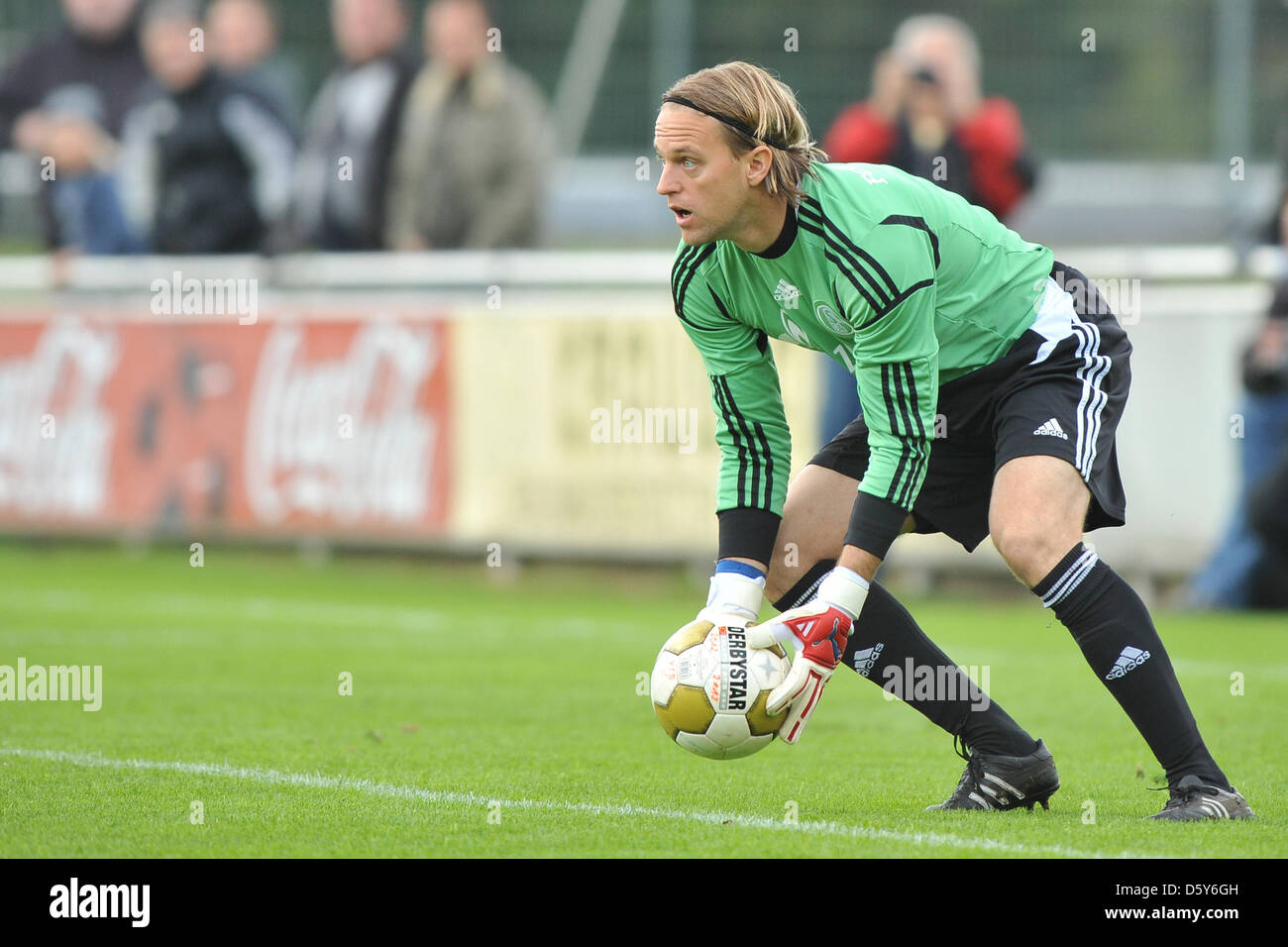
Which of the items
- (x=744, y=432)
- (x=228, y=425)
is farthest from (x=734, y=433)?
(x=228, y=425)

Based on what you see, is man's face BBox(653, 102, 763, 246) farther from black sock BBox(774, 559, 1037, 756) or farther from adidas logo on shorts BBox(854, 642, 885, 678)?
adidas logo on shorts BBox(854, 642, 885, 678)

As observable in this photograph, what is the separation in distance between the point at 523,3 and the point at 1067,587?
13544 mm

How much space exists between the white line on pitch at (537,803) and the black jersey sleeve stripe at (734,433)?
891mm

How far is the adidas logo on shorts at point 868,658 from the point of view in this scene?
247 inches

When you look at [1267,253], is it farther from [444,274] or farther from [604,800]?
[604,800]

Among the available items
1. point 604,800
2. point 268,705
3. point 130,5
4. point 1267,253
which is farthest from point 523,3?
point 604,800

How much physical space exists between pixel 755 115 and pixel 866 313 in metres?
0.58

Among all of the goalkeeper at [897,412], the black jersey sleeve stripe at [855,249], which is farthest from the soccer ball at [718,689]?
the black jersey sleeve stripe at [855,249]

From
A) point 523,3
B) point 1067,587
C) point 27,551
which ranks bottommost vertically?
point 27,551

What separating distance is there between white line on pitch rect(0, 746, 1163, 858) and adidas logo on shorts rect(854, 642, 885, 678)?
57cm

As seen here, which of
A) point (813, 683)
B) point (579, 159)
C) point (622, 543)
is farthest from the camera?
point (579, 159)

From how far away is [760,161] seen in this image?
5.54 m

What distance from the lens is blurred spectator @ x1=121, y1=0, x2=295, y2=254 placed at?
15.9 meters

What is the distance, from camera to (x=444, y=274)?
48.1ft
